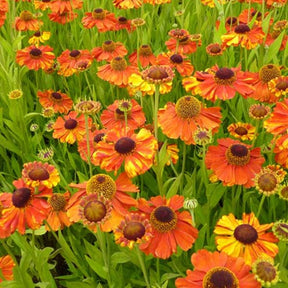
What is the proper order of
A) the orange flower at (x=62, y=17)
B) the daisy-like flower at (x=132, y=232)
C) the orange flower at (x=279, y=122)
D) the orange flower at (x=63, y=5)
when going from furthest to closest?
the orange flower at (x=62, y=17) < the orange flower at (x=63, y=5) < the orange flower at (x=279, y=122) < the daisy-like flower at (x=132, y=232)

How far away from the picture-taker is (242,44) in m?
1.61

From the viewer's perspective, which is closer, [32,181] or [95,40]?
[32,181]

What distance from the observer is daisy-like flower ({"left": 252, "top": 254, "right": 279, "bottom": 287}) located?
72 centimetres

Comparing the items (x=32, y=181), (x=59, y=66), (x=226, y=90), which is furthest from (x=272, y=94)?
(x=59, y=66)

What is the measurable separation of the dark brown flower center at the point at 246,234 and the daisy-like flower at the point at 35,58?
1.29 meters

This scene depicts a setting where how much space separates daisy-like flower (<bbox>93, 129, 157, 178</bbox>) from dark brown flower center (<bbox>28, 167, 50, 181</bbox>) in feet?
0.44

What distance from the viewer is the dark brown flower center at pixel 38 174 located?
3.32 ft

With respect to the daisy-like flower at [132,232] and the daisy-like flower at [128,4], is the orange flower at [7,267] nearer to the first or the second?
the daisy-like flower at [132,232]

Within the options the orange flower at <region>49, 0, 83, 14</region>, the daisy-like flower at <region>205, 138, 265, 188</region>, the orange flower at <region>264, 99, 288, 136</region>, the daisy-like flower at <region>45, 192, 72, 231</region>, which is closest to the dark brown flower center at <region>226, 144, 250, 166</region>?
the daisy-like flower at <region>205, 138, 265, 188</region>

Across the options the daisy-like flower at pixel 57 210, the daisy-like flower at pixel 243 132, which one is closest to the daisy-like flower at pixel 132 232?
the daisy-like flower at pixel 57 210

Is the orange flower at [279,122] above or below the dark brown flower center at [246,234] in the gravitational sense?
above

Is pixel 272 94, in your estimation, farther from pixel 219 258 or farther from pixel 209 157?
pixel 219 258

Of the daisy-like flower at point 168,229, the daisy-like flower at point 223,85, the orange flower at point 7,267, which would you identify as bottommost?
the orange flower at point 7,267

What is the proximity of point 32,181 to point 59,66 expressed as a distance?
1042mm
